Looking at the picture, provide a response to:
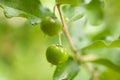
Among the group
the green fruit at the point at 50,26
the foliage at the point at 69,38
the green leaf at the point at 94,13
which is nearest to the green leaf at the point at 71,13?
the foliage at the point at 69,38

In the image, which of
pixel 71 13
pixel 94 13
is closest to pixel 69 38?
pixel 71 13

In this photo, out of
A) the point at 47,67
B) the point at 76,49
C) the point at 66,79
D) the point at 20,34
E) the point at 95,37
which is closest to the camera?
the point at 66,79

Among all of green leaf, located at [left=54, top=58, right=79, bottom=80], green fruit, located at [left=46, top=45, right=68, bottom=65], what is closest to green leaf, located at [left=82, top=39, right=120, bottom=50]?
green leaf, located at [left=54, top=58, right=79, bottom=80]

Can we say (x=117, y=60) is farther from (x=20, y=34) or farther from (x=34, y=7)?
(x=20, y=34)

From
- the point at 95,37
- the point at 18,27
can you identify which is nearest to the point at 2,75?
the point at 18,27

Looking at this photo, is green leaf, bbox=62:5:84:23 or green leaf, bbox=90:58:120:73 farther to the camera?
green leaf, bbox=90:58:120:73

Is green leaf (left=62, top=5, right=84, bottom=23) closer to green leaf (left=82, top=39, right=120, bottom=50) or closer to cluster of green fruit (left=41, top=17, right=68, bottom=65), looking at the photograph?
green leaf (left=82, top=39, right=120, bottom=50)

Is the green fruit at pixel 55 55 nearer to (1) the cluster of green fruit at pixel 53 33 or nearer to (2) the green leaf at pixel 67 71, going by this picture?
(1) the cluster of green fruit at pixel 53 33
